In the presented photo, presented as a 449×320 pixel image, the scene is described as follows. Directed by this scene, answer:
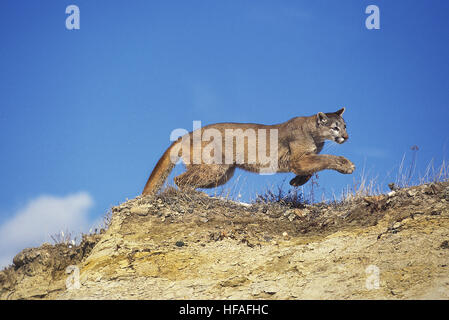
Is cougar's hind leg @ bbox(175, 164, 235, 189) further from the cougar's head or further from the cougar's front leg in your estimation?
the cougar's head

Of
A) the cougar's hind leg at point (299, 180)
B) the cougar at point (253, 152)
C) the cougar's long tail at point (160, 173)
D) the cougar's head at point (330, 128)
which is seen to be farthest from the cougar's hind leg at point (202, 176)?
the cougar's head at point (330, 128)

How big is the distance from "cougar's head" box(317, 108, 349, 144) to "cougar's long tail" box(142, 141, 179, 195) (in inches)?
126

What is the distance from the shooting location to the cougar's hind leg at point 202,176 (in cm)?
892

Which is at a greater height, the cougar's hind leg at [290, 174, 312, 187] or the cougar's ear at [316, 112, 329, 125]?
the cougar's ear at [316, 112, 329, 125]

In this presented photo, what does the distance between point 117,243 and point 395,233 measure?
3.95 meters

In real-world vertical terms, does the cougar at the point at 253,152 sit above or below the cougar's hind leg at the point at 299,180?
above

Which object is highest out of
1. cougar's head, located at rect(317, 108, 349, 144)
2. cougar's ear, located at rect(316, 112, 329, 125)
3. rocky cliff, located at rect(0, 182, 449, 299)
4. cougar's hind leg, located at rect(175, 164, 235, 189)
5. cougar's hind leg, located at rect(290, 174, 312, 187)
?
cougar's ear, located at rect(316, 112, 329, 125)

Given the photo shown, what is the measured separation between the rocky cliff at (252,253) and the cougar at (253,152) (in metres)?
0.95

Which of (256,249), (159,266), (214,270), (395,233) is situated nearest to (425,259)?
(395,233)

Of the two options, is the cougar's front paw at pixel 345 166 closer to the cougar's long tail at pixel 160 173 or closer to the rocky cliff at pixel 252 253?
the rocky cliff at pixel 252 253

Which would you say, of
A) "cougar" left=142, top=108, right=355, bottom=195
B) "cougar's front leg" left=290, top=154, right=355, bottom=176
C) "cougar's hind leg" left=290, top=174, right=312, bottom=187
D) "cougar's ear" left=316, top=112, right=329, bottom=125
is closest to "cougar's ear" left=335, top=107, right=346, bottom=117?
"cougar" left=142, top=108, right=355, bottom=195

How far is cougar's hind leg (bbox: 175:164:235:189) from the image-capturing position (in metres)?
8.92

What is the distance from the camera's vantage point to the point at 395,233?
6.20 meters

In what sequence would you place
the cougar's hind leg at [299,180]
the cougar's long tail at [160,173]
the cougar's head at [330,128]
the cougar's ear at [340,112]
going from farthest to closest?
the cougar's ear at [340,112]
the cougar's head at [330,128]
the cougar's hind leg at [299,180]
the cougar's long tail at [160,173]
